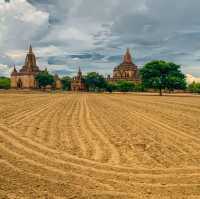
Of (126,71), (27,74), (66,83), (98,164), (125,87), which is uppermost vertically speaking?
(126,71)

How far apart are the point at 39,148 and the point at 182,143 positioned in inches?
164

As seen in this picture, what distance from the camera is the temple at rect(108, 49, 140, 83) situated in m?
151

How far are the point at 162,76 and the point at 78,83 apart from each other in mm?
68500

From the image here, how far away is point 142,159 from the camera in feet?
23.6

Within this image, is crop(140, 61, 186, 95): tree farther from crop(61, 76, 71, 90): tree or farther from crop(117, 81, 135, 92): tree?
crop(61, 76, 71, 90): tree

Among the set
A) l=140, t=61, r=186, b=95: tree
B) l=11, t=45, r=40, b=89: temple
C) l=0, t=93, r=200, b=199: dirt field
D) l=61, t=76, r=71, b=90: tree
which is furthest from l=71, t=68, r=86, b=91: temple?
l=0, t=93, r=200, b=199: dirt field

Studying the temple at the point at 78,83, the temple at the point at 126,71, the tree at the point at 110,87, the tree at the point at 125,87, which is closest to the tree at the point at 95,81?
the tree at the point at 110,87

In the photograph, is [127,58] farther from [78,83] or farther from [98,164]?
[98,164]

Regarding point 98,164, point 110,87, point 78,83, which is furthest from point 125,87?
point 98,164

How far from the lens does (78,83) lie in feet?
462

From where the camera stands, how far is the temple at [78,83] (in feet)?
455

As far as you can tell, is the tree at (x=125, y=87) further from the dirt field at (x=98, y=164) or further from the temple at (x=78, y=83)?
the dirt field at (x=98, y=164)

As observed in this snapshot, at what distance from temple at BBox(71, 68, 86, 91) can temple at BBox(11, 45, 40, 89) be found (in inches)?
679

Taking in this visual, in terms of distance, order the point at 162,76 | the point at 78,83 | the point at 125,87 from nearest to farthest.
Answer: the point at 162,76 → the point at 125,87 → the point at 78,83
